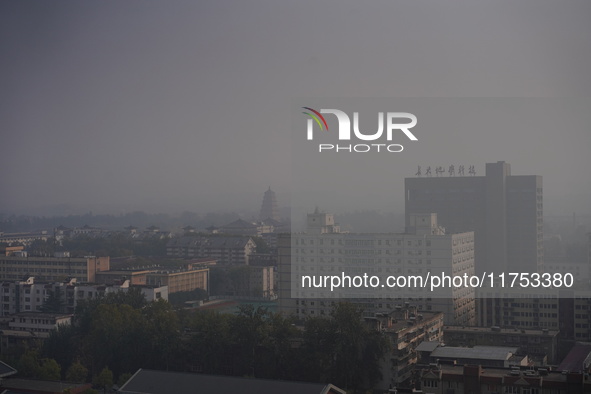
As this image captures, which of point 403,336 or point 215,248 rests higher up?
point 215,248

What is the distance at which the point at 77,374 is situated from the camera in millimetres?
4996

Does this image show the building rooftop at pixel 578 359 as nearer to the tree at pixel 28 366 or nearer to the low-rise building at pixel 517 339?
the low-rise building at pixel 517 339

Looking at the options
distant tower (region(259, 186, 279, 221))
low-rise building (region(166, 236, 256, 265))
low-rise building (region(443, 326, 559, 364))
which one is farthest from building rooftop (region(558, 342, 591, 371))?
distant tower (region(259, 186, 279, 221))

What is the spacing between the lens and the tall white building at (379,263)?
5.93 m

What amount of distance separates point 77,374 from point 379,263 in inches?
94.3

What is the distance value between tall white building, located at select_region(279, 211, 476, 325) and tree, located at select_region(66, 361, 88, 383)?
187cm

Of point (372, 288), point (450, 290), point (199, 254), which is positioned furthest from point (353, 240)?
point (199, 254)

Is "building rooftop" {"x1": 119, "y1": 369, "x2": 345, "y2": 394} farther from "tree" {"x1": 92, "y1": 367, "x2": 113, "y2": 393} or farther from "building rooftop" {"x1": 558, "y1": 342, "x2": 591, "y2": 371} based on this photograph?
"building rooftop" {"x1": 558, "y1": 342, "x2": 591, "y2": 371}

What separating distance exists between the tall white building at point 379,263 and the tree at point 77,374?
187 cm

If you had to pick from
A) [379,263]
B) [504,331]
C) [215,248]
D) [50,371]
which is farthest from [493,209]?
[215,248]

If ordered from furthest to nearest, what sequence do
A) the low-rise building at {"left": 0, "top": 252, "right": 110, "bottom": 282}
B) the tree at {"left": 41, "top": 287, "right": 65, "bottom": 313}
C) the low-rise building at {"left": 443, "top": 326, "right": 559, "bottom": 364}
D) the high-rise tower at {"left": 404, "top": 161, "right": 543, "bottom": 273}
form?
the low-rise building at {"left": 0, "top": 252, "right": 110, "bottom": 282}
the tree at {"left": 41, "top": 287, "right": 65, "bottom": 313}
the high-rise tower at {"left": 404, "top": 161, "right": 543, "bottom": 273}
the low-rise building at {"left": 443, "top": 326, "right": 559, "bottom": 364}

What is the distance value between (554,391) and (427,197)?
Answer: 12.3 feet

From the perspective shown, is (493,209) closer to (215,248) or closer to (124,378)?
(124,378)

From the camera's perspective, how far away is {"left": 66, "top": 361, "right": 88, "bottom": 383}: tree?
4988 millimetres
